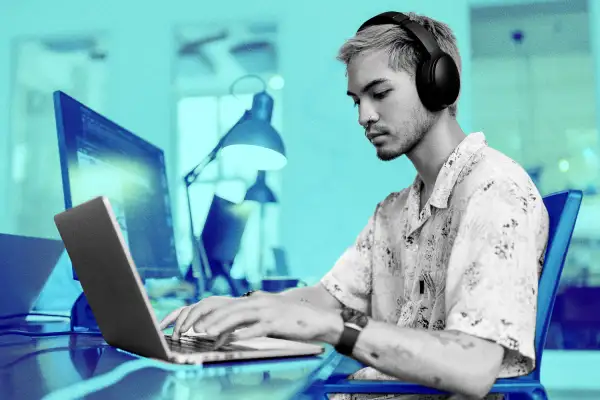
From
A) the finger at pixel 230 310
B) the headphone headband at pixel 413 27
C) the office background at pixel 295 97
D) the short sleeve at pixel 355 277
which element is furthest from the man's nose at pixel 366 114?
the office background at pixel 295 97

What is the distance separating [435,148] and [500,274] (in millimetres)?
343

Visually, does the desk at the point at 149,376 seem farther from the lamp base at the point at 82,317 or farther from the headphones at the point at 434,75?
the headphones at the point at 434,75

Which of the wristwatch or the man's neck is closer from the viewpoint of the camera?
the wristwatch

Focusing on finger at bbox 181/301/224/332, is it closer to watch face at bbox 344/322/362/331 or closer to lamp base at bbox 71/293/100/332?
watch face at bbox 344/322/362/331

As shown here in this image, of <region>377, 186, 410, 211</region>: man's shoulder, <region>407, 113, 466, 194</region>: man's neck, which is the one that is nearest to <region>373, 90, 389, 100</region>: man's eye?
<region>407, 113, 466, 194</region>: man's neck

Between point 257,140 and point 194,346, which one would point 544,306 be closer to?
point 194,346

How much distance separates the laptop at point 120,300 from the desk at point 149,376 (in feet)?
0.05

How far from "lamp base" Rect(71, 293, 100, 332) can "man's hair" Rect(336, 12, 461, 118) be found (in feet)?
2.43

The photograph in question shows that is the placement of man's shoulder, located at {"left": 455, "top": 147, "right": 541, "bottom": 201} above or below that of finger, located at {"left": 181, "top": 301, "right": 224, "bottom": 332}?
above

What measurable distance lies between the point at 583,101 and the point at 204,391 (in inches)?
119

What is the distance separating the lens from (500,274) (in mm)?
753

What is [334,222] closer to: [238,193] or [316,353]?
[238,193]

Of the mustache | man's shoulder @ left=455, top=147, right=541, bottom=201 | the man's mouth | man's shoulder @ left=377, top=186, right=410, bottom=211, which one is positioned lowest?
man's shoulder @ left=377, top=186, right=410, bottom=211

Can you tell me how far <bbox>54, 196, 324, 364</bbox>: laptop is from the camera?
28.4 inches
